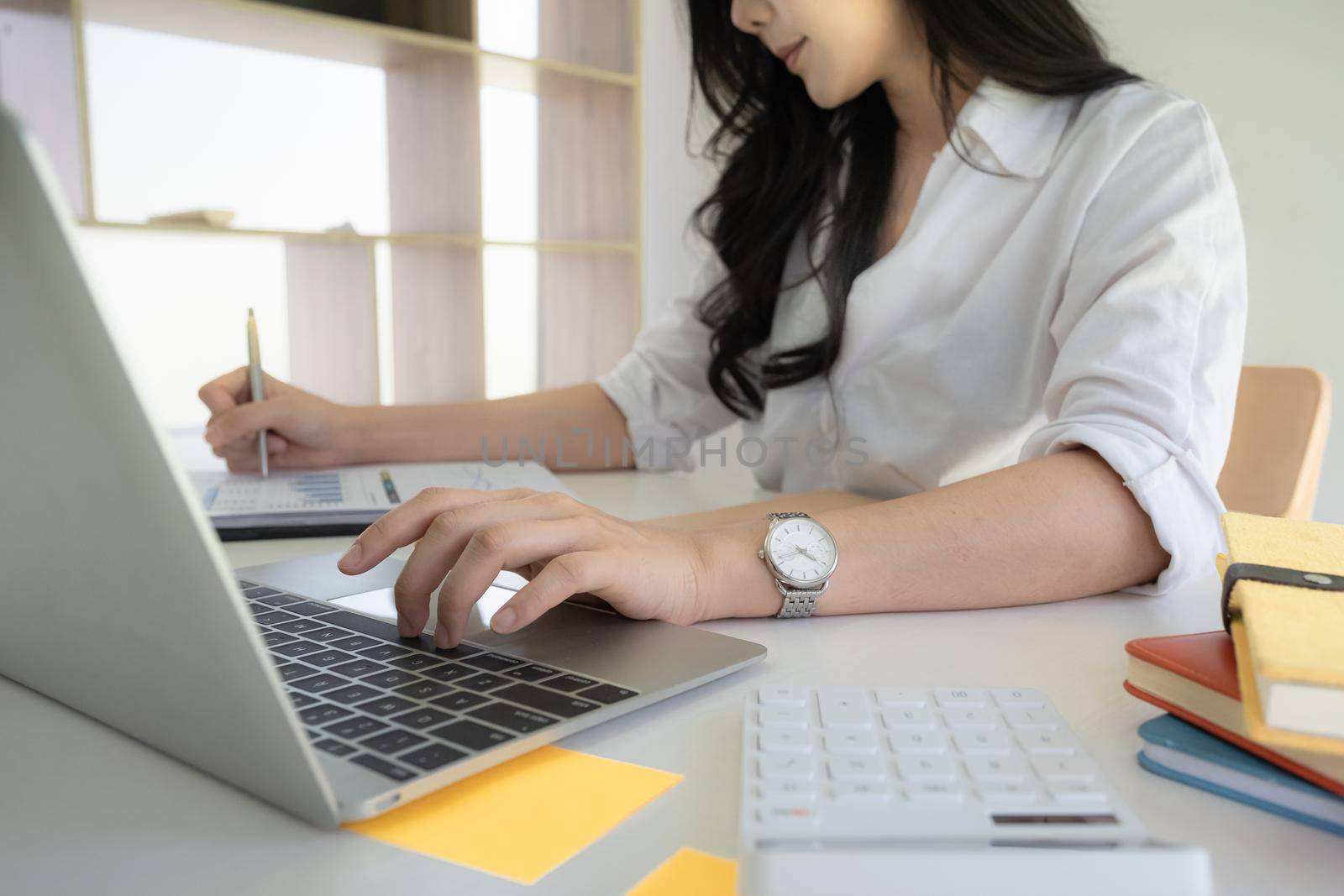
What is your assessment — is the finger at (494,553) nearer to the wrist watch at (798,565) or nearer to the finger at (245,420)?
the wrist watch at (798,565)

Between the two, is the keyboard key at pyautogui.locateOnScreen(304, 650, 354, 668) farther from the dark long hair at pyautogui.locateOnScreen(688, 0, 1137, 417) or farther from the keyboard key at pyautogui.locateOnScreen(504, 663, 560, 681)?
the dark long hair at pyautogui.locateOnScreen(688, 0, 1137, 417)

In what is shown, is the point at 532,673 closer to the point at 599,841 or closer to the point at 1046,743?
the point at 599,841

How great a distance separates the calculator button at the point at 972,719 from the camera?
0.41 m

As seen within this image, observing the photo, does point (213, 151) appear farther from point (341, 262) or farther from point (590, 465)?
point (590, 465)

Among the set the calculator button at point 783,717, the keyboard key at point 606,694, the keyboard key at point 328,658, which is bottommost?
the keyboard key at point 606,694

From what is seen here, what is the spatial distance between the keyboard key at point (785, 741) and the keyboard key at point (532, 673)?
0.47 ft

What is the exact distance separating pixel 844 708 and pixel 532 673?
0.55 feet

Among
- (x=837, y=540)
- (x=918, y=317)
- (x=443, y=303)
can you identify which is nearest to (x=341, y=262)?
(x=443, y=303)

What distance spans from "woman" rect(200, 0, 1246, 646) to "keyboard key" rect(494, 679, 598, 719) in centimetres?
5

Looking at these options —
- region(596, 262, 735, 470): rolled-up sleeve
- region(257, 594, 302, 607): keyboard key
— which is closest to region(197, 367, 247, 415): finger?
region(596, 262, 735, 470): rolled-up sleeve

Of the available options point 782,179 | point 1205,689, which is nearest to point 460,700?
point 1205,689

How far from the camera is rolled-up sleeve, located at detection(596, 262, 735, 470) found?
1.44 meters

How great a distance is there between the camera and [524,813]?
39 centimetres

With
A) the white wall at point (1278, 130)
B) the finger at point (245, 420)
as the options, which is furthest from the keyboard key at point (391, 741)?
the white wall at point (1278, 130)
